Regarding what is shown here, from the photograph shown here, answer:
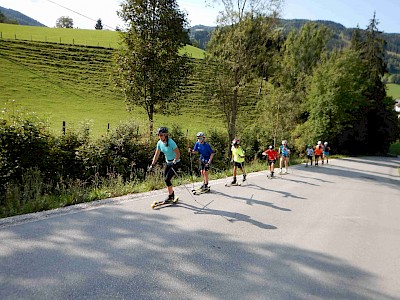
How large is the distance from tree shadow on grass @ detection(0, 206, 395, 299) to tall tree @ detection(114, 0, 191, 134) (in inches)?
399

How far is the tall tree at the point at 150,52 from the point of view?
615 inches

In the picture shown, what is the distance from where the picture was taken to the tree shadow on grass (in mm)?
3910

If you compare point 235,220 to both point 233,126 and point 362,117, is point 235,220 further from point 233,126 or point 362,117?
point 362,117

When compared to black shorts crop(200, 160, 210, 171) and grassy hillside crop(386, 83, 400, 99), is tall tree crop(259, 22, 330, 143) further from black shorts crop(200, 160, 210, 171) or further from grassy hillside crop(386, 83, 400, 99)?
grassy hillside crop(386, 83, 400, 99)

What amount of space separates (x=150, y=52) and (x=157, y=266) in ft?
43.0

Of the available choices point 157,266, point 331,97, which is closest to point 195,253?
point 157,266

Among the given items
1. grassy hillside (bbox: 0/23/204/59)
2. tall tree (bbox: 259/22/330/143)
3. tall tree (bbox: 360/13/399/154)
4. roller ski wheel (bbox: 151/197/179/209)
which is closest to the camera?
roller ski wheel (bbox: 151/197/179/209)

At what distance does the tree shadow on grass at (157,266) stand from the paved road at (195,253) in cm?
2

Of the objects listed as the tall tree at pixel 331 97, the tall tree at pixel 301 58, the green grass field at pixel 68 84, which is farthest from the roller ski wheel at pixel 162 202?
the tall tree at pixel 331 97

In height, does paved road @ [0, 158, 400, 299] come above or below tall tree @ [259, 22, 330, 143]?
below

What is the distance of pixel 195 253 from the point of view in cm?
507

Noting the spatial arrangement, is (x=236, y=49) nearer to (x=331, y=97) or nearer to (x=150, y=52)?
(x=150, y=52)

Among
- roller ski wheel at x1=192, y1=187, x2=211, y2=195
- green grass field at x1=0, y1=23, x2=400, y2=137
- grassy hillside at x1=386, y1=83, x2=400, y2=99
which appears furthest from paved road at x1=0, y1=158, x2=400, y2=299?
grassy hillside at x1=386, y1=83, x2=400, y2=99

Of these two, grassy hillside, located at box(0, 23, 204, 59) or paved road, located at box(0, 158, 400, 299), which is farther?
grassy hillside, located at box(0, 23, 204, 59)
